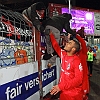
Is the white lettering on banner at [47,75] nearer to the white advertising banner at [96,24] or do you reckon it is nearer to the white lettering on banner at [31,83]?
the white lettering on banner at [31,83]

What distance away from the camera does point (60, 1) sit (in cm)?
909

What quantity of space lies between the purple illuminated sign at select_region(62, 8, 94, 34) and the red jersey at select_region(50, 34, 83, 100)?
19.0ft

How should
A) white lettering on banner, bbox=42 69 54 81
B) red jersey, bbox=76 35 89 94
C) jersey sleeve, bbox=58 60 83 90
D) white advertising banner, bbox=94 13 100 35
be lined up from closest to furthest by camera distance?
jersey sleeve, bbox=58 60 83 90 → red jersey, bbox=76 35 89 94 → white lettering on banner, bbox=42 69 54 81 → white advertising banner, bbox=94 13 100 35

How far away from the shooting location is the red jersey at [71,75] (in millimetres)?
2143

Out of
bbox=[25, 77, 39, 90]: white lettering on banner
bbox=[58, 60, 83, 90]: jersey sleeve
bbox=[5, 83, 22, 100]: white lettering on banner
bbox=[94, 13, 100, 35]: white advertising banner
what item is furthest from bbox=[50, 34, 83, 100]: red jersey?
bbox=[94, 13, 100, 35]: white advertising banner

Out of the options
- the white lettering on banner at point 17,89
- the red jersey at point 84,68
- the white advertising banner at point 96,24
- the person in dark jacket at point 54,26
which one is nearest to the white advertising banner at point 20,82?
the white lettering on banner at point 17,89

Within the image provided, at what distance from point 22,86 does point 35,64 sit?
15.1 inches

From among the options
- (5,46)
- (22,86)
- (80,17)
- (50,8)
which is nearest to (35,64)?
(22,86)

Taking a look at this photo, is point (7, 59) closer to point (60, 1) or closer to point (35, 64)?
point (35, 64)

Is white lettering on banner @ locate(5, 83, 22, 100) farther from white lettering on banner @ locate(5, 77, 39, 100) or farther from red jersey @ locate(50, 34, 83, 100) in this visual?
red jersey @ locate(50, 34, 83, 100)

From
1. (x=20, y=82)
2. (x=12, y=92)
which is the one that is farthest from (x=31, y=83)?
(x=12, y=92)

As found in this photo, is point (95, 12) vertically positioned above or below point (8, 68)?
above

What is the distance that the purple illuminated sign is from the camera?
8102 mm

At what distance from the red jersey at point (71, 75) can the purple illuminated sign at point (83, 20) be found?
5.80m
